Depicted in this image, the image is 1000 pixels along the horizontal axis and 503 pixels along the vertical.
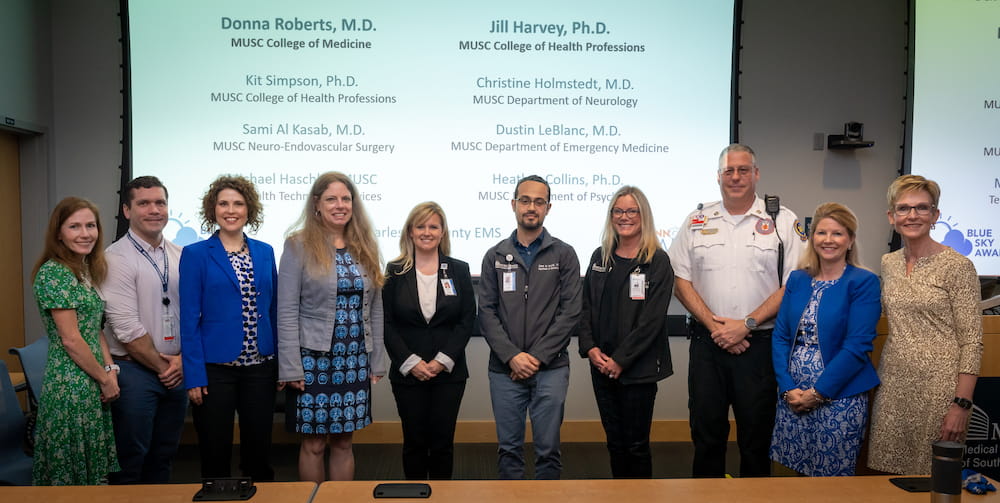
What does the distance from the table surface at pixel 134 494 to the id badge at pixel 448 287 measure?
3.91 feet

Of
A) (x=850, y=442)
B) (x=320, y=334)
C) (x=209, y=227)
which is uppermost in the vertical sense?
(x=209, y=227)

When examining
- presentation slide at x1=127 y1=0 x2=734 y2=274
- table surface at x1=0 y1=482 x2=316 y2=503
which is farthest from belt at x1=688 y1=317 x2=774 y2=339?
table surface at x1=0 y1=482 x2=316 y2=503

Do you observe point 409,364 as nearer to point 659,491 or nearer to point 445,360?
point 445,360

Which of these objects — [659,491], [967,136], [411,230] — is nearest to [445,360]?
[411,230]

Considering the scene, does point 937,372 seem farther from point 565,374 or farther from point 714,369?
point 565,374

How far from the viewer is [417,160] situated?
408 centimetres

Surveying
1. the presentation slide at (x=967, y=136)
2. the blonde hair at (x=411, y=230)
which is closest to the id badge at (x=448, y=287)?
the blonde hair at (x=411, y=230)

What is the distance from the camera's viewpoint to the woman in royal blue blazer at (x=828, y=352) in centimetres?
241

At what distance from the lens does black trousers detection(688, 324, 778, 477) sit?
2738mm

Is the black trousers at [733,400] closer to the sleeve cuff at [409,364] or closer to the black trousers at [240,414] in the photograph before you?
the sleeve cuff at [409,364]

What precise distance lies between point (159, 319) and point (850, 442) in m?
2.80

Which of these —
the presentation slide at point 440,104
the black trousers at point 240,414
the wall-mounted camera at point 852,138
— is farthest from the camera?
the wall-mounted camera at point 852,138

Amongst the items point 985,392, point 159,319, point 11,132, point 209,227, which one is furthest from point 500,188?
point 11,132

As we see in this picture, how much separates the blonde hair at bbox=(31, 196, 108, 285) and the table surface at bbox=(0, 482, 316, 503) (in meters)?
1.05
